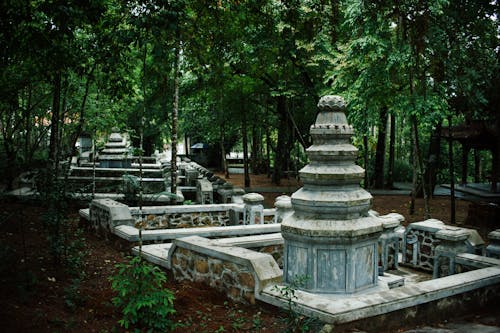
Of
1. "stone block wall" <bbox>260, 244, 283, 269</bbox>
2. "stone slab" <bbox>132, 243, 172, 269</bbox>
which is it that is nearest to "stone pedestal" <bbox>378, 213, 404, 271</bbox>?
"stone block wall" <bbox>260, 244, 283, 269</bbox>

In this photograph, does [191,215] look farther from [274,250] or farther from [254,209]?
[274,250]

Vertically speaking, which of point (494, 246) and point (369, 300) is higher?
point (494, 246)

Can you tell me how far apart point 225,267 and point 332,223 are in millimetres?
1695

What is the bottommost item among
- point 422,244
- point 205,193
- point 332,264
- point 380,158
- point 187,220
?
point 422,244

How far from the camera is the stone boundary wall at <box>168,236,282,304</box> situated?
659cm

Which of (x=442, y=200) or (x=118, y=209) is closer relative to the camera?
(x=118, y=209)

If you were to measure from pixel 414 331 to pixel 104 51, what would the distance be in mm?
6513

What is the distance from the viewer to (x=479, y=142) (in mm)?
22297

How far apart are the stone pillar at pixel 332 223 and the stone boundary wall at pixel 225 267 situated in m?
0.42

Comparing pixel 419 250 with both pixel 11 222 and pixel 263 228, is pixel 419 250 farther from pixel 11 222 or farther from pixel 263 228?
pixel 11 222

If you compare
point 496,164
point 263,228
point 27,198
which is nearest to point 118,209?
point 263,228

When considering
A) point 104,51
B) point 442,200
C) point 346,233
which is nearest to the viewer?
point 346,233

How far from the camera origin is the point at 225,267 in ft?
23.1

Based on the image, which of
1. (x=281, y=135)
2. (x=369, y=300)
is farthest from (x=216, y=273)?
(x=281, y=135)
